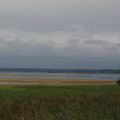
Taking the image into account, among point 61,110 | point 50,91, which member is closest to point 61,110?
point 61,110

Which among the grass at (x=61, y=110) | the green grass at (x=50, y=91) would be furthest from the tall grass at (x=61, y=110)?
the green grass at (x=50, y=91)

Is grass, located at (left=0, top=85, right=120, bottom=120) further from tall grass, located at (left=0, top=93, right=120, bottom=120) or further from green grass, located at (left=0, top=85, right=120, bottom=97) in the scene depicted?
green grass, located at (left=0, top=85, right=120, bottom=97)

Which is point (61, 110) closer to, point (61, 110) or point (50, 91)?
point (61, 110)

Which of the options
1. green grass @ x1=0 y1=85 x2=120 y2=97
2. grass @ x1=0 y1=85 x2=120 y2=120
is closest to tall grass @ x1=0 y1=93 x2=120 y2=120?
grass @ x1=0 y1=85 x2=120 y2=120

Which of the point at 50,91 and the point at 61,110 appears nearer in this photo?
the point at 61,110

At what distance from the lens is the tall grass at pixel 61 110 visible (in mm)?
18578

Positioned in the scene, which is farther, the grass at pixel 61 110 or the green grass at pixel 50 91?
the green grass at pixel 50 91

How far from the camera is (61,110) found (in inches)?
811

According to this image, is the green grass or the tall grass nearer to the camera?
the tall grass

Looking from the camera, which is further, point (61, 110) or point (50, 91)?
point (50, 91)

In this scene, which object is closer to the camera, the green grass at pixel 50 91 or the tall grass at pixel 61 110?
the tall grass at pixel 61 110

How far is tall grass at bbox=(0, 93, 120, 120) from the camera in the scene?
18.6 m

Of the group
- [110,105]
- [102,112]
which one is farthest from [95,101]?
[102,112]

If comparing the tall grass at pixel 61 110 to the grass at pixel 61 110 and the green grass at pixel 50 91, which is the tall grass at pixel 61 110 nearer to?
the grass at pixel 61 110
